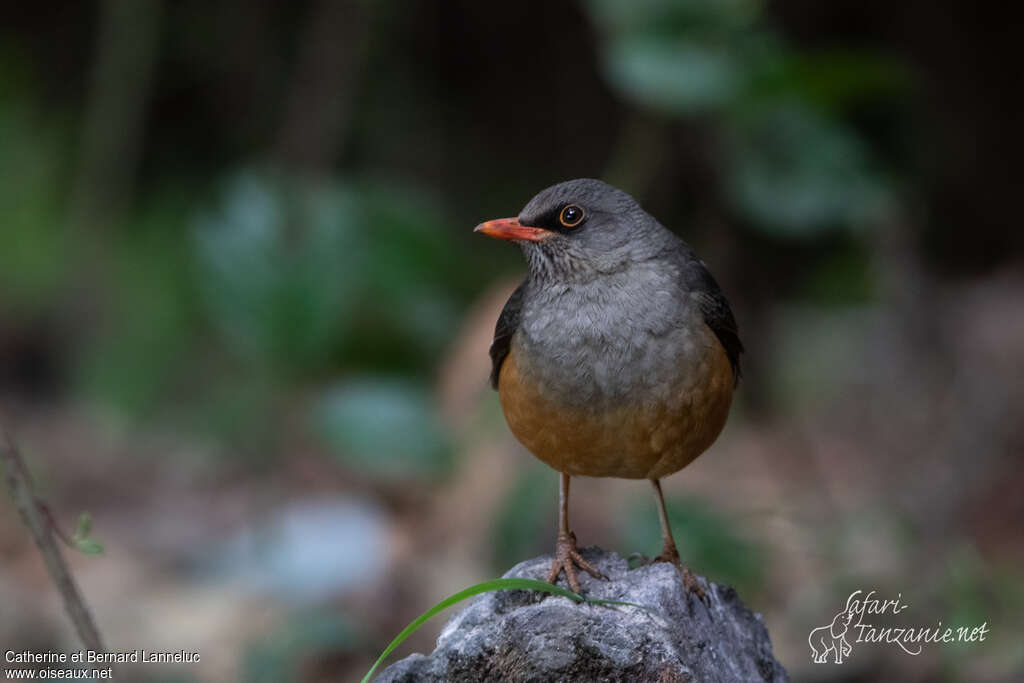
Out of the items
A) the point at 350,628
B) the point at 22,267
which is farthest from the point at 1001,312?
the point at 22,267

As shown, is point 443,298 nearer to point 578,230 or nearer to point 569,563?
point 578,230

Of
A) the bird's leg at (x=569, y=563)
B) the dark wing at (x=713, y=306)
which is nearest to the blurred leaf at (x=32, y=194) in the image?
the dark wing at (x=713, y=306)

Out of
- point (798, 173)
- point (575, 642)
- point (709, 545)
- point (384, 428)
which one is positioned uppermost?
point (798, 173)

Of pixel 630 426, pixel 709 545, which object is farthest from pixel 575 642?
pixel 709 545

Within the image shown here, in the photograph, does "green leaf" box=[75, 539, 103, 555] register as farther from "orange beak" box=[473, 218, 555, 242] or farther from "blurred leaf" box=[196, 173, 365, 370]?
"blurred leaf" box=[196, 173, 365, 370]

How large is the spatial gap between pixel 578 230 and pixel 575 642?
4.98ft

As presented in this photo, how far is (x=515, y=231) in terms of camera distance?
4.46 metres

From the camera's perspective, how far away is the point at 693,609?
4.02 meters

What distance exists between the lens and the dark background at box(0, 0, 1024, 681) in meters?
7.47

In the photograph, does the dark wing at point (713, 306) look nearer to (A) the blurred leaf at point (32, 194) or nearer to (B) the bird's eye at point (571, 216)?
(B) the bird's eye at point (571, 216)

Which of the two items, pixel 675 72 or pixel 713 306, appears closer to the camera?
pixel 713 306

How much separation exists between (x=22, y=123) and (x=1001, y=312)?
8428 mm

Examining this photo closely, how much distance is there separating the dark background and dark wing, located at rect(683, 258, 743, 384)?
7.15 ft

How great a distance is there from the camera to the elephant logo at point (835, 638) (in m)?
6.54
